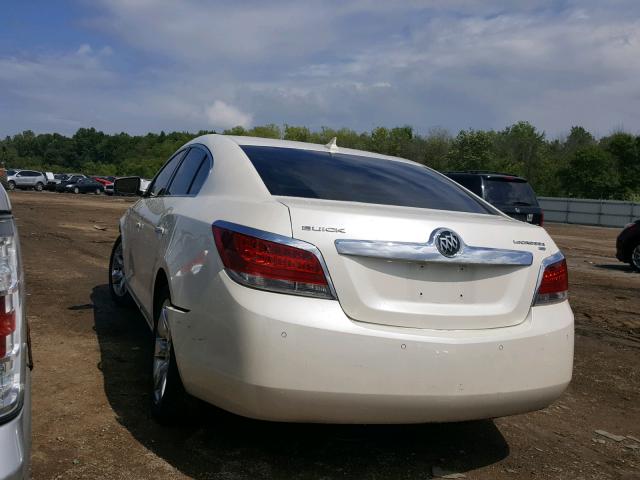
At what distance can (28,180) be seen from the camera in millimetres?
56781

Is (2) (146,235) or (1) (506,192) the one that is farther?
(1) (506,192)

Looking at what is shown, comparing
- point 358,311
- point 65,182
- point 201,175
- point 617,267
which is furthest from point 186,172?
point 65,182

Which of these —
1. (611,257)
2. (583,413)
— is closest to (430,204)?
(583,413)

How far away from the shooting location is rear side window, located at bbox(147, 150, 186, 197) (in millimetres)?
4965

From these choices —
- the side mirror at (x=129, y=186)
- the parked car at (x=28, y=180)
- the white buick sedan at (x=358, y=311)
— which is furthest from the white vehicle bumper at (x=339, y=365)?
the parked car at (x=28, y=180)

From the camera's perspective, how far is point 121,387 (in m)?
4.18

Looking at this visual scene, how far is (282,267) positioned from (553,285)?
1.42 metres

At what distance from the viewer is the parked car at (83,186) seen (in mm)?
58344

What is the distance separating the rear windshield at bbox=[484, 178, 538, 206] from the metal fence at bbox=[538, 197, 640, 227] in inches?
1070

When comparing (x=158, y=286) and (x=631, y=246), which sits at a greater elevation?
(x=158, y=286)

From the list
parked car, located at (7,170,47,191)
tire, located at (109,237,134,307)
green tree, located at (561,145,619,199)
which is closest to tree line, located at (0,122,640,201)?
green tree, located at (561,145,619,199)

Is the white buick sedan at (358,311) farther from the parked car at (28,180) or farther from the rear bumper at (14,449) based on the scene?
the parked car at (28,180)

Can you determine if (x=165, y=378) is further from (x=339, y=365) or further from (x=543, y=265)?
(x=543, y=265)

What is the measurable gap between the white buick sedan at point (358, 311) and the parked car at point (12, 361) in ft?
3.58
